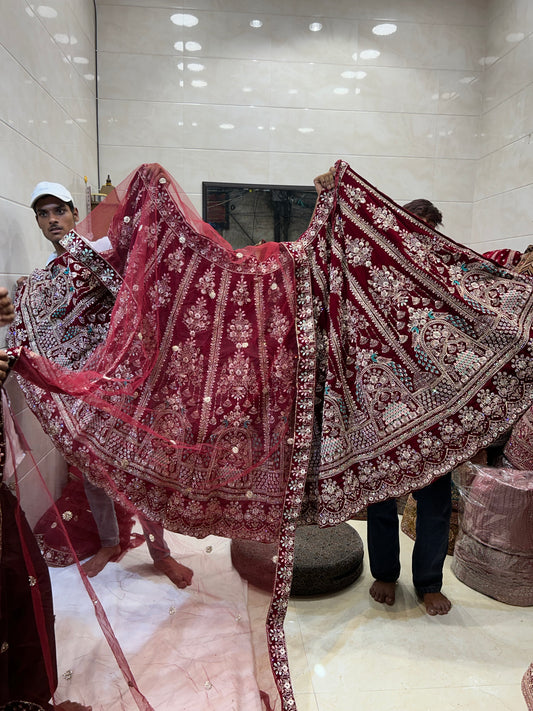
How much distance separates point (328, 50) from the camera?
11.0 ft

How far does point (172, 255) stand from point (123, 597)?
962 mm

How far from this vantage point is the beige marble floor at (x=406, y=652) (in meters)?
1.46

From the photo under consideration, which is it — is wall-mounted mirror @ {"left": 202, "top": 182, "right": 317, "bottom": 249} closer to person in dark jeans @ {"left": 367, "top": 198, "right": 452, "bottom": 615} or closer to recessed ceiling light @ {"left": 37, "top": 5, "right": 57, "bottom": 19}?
recessed ceiling light @ {"left": 37, "top": 5, "right": 57, "bottom": 19}

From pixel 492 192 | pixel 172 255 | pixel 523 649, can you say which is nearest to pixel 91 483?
pixel 172 255

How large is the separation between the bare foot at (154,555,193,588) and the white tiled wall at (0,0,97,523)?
0.35 metres

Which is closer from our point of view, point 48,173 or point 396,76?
point 48,173

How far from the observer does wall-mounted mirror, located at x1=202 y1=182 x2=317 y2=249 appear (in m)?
3.35

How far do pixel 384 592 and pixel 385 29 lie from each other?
3544 mm

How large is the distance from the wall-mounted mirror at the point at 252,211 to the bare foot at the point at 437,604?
235cm

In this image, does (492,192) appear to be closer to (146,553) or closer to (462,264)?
(462,264)

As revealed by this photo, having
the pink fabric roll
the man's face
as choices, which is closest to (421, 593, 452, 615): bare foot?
the pink fabric roll

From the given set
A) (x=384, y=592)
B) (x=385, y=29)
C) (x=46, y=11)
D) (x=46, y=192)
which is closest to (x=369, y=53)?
(x=385, y=29)

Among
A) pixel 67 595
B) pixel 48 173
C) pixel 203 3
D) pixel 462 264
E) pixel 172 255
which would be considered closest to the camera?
pixel 67 595

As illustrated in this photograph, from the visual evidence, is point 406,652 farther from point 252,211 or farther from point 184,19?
point 184,19
